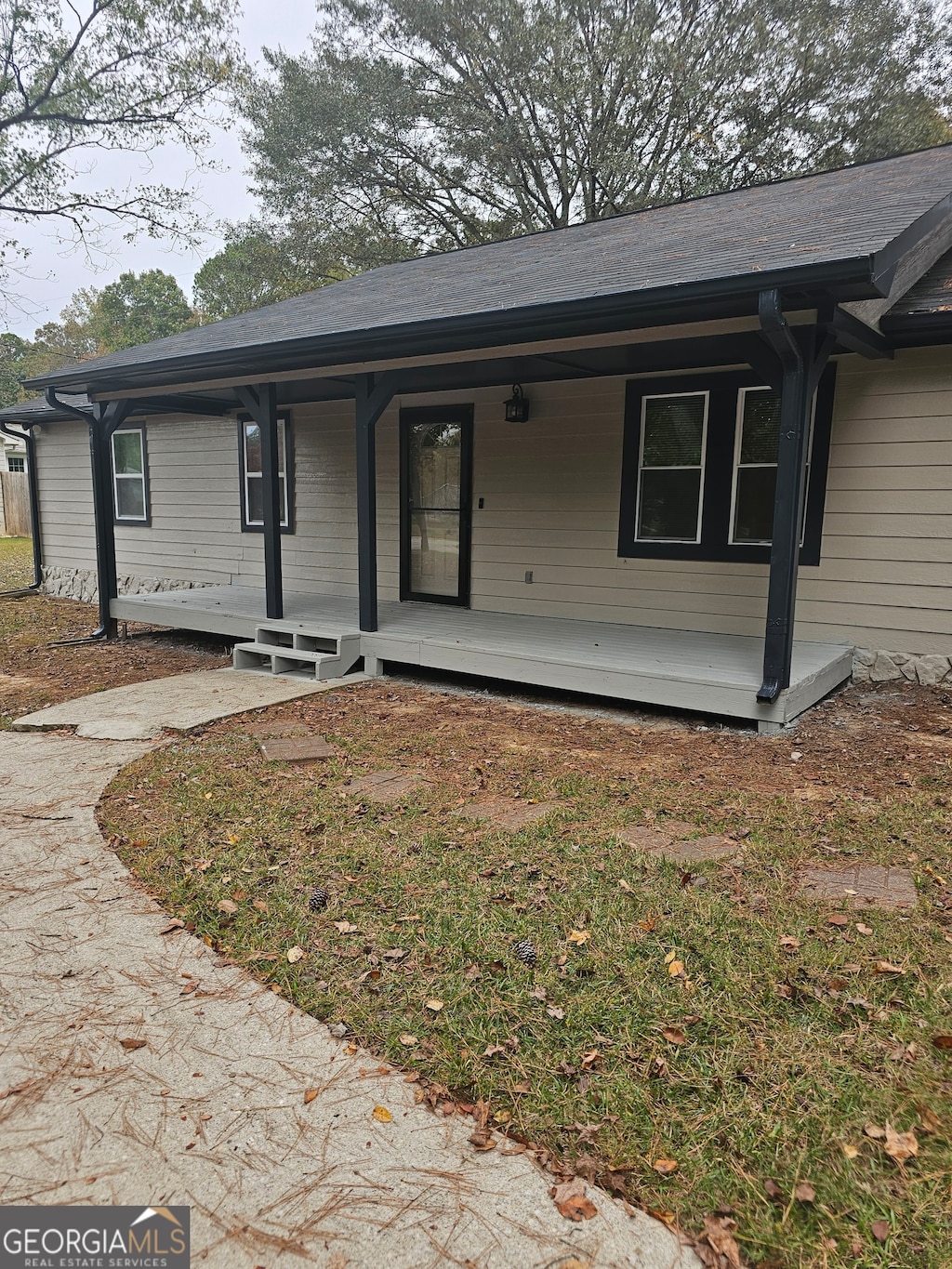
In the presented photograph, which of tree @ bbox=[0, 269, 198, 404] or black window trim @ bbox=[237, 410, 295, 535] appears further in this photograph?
tree @ bbox=[0, 269, 198, 404]

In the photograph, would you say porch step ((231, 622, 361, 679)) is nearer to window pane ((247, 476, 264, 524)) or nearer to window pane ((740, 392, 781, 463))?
window pane ((247, 476, 264, 524))

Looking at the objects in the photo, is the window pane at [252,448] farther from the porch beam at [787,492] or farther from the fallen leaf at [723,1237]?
the fallen leaf at [723,1237]

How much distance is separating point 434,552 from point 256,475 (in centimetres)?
288

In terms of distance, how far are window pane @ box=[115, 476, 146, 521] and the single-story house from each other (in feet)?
7.89

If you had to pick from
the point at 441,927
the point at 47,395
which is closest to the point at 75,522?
the point at 47,395

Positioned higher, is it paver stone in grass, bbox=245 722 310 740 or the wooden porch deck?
the wooden porch deck

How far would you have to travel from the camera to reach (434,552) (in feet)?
27.2

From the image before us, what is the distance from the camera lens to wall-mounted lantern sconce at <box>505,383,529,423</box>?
7.29 meters

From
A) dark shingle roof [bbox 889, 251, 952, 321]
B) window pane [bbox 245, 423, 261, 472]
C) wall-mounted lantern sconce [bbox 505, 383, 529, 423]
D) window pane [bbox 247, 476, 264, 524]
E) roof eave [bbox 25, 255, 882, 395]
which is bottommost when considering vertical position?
window pane [bbox 247, 476, 264, 524]

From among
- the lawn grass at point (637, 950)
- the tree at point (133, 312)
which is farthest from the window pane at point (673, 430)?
the tree at point (133, 312)

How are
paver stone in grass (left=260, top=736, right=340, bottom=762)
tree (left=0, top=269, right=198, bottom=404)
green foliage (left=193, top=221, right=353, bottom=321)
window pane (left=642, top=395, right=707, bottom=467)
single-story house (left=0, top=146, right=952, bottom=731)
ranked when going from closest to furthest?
paver stone in grass (left=260, top=736, right=340, bottom=762) < single-story house (left=0, top=146, right=952, bottom=731) < window pane (left=642, top=395, right=707, bottom=467) < green foliage (left=193, top=221, right=353, bottom=321) < tree (left=0, top=269, right=198, bottom=404)

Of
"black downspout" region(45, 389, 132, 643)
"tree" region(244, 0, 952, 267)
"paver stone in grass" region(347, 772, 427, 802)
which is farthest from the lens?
"tree" region(244, 0, 952, 267)

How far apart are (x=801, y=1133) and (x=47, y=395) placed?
990 centimetres

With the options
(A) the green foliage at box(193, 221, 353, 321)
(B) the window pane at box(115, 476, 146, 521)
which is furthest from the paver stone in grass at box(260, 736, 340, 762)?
(A) the green foliage at box(193, 221, 353, 321)
